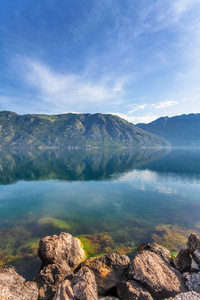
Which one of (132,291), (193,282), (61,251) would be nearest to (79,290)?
(132,291)

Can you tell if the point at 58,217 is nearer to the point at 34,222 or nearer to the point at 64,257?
the point at 34,222

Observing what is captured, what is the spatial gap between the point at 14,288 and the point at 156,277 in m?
14.2

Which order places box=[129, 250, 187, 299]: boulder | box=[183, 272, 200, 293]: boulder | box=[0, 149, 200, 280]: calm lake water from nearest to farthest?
1. box=[129, 250, 187, 299]: boulder
2. box=[183, 272, 200, 293]: boulder
3. box=[0, 149, 200, 280]: calm lake water

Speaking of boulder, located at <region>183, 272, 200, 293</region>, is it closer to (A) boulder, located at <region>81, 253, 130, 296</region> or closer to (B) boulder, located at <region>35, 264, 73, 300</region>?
(A) boulder, located at <region>81, 253, 130, 296</region>

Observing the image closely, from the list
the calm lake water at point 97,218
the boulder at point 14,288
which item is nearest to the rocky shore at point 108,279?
the boulder at point 14,288

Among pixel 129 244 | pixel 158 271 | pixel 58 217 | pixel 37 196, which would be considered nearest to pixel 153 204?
pixel 129 244

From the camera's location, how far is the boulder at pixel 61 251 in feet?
62.2

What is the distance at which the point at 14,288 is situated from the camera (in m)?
14.1

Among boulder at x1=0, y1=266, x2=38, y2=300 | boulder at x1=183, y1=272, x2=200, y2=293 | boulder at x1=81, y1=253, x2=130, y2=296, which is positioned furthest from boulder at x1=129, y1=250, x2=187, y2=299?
boulder at x1=0, y1=266, x2=38, y2=300

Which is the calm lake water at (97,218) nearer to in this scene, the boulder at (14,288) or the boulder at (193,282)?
the boulder at (14,288)

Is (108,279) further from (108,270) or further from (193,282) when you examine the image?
(193,282)

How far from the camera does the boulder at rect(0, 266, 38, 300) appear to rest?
13.1m

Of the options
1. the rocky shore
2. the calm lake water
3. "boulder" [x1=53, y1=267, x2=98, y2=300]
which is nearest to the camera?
"boulder" [x1=53, y1=267, x2=98, y2=300]

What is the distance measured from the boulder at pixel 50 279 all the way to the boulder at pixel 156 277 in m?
7.93
